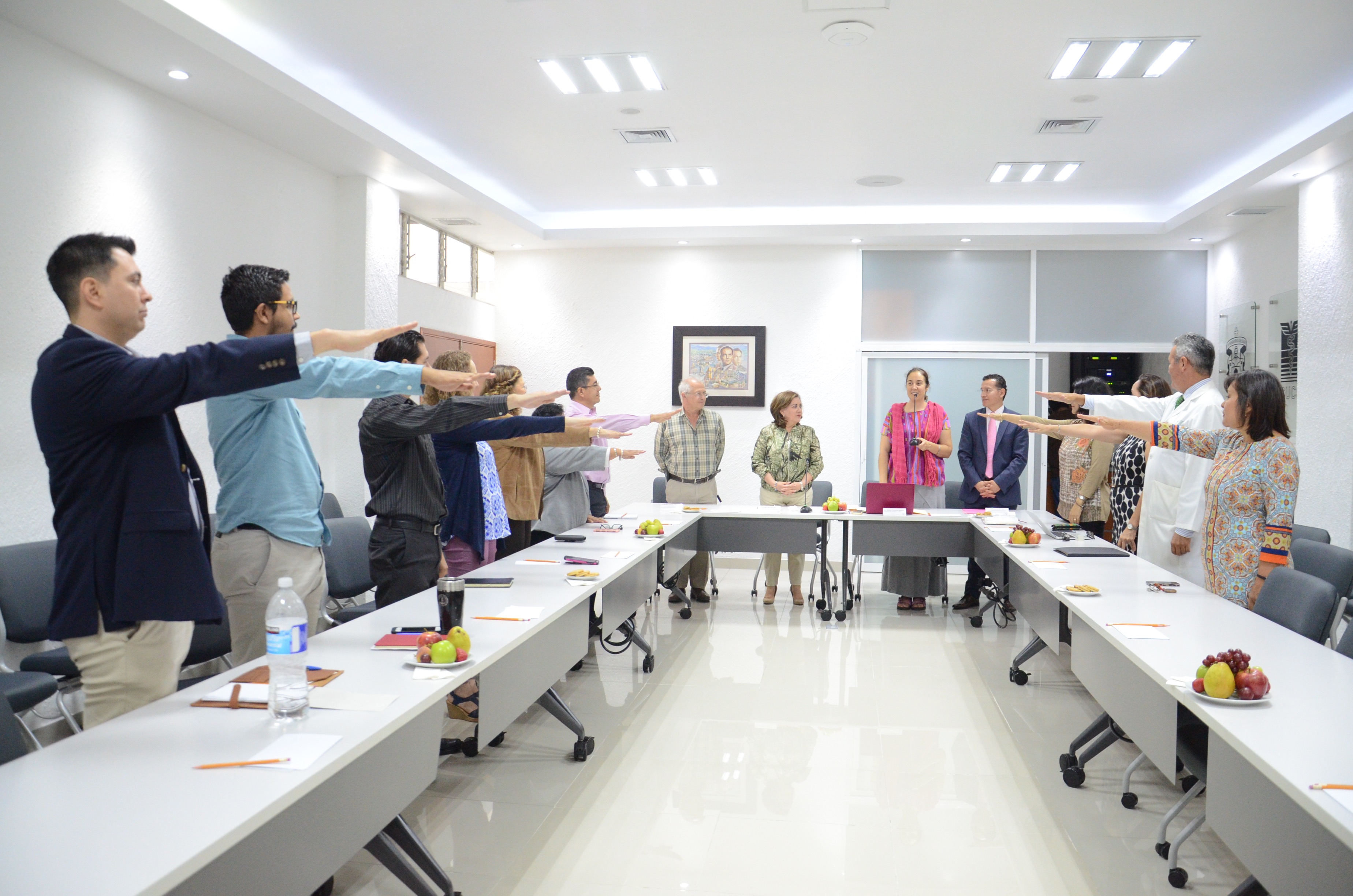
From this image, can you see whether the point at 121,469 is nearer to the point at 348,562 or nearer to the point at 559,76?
the point at 348,562

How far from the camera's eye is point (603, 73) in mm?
4566

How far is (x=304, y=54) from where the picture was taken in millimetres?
4387

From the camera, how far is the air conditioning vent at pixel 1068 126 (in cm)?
515

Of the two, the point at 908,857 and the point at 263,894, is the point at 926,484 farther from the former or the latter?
the point at 263,894

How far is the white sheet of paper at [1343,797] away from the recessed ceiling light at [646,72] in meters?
4.00

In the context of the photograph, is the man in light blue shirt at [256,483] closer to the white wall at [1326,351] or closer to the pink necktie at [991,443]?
the pink necktie at [991,443]

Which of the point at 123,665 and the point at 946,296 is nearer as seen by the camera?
the point at 123,665

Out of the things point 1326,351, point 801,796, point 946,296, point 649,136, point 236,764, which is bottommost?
point 801,796

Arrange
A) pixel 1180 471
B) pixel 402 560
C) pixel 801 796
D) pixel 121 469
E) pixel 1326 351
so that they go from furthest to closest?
pixel 1326 351 < pixel 1180 471 < pixel 801 796 < pixel 402 560 < pixel 121 469

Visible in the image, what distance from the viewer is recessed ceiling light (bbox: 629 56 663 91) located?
4398 mm

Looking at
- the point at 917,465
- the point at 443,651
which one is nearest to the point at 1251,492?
the point at 443,651

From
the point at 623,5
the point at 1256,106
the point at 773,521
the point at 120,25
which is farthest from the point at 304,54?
the point at 1256,106

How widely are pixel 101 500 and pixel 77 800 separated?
61cm

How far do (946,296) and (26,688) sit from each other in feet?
23.1
